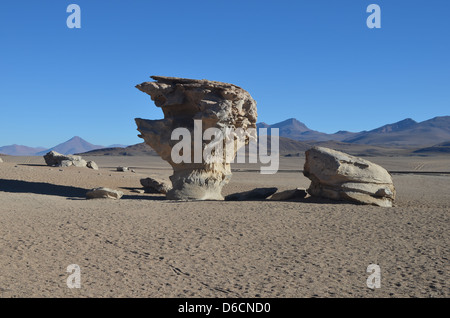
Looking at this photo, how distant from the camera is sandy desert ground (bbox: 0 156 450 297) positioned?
5617mm

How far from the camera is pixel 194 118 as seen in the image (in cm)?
1445

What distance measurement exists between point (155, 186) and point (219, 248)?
10.3 meters

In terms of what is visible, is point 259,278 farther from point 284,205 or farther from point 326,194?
point 326,194

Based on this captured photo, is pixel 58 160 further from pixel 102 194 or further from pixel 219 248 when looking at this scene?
pixel 219 248

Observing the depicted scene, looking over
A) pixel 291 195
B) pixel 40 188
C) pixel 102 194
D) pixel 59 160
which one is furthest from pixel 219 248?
pixel 59 160

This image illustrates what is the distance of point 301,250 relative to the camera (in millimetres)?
7434

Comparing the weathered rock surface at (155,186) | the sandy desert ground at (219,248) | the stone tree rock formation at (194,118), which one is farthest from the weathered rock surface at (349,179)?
the weathered rock surface at (155,186)

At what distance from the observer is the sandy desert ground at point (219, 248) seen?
18.4 feet

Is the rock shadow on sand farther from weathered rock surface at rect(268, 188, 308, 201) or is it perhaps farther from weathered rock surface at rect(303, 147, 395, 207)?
weathered rock surface at rect(303, 147, 395, 207)

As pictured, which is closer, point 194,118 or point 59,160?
point 194,118

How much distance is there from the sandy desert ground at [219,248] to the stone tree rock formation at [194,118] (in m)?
2.30

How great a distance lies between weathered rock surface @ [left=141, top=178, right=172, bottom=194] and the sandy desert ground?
15.7ft
